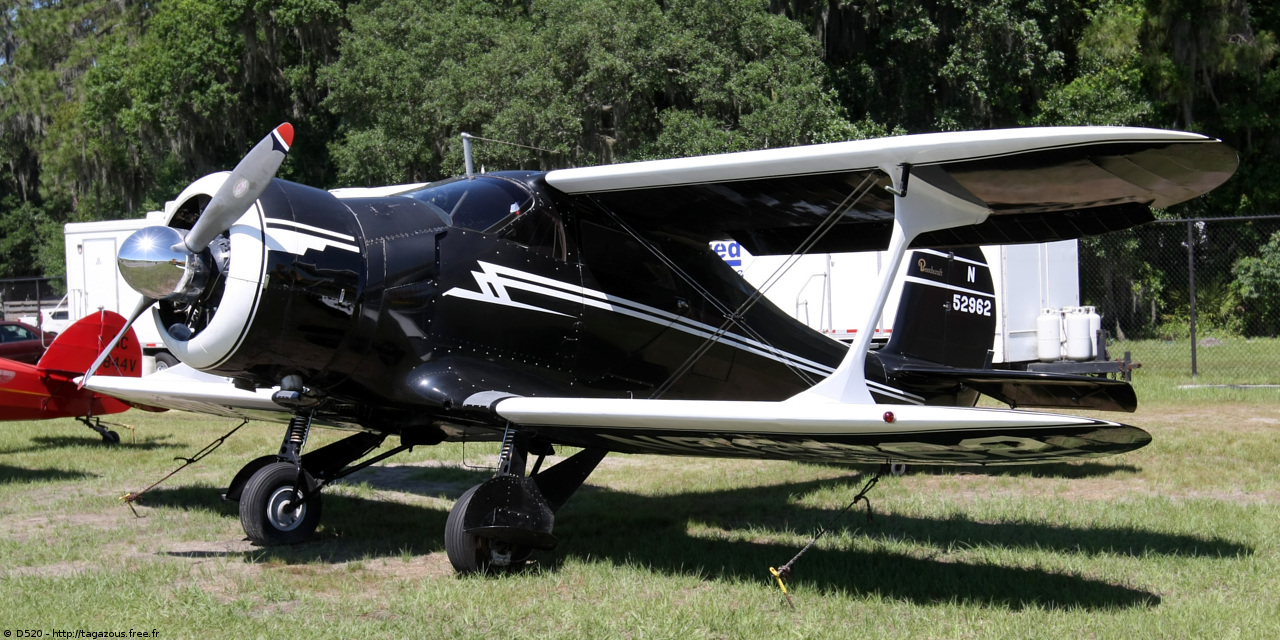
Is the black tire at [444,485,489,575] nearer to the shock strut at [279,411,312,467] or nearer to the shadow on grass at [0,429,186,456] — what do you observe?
the shock strut at [279,411,312,467]

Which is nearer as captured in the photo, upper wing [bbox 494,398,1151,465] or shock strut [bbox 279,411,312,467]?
upper wing [bbox 494,398,1151,465]

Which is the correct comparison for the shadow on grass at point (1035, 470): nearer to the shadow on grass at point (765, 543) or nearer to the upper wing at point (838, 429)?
the shadow on grass at point (765, 543)

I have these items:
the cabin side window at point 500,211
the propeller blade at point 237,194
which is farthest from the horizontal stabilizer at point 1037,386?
the propeller blade at point 237,194

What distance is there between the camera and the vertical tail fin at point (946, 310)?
9.24 metres

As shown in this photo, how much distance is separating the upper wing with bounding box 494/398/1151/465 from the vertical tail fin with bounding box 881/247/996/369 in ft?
11.1

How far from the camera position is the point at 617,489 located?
969 cm

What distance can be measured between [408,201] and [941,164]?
3.17 m

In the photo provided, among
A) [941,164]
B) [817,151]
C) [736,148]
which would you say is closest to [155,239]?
[817,151]

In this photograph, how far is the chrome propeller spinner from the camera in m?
5.39

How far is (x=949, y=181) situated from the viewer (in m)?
5.95

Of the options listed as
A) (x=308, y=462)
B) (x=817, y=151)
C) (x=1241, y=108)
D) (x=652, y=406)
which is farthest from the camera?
(x=1241, y=108)

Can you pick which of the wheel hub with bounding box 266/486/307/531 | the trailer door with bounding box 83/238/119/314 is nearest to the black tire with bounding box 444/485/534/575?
the wheel hub with bounding box 266/486/307/531

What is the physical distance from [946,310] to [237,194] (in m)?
6.44

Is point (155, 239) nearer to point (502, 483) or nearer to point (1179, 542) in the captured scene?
point (502, 483)
